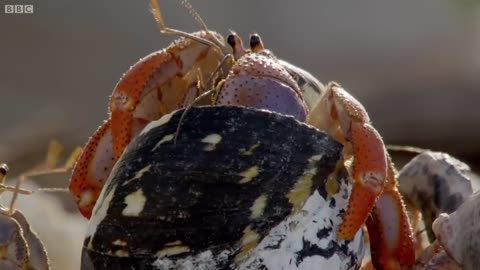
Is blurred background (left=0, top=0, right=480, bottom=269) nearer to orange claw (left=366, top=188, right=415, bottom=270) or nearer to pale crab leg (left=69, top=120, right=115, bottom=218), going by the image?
pale crab leg (left=69, top=120, right=115, bottom=218)

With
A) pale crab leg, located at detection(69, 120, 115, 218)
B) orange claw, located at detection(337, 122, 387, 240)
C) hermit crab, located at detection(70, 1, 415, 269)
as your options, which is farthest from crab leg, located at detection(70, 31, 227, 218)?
orange claw, located at detection(337, 122, 387, 240)

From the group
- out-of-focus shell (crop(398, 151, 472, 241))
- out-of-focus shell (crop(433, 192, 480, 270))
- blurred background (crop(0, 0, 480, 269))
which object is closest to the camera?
out-of-focus shell (crop(433, 192, 480, 270))

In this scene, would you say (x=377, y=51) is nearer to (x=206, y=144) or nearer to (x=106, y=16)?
(x=106, y=16)

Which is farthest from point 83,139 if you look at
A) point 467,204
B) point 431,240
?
point 467,204

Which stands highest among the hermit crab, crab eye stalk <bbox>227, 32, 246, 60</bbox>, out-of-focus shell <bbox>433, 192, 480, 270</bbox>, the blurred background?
crab eye stalk <bbox>227, 32, 246, 60</bbox>

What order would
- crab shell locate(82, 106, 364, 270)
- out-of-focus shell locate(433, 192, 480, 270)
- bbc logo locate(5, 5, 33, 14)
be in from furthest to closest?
bbc logo locate(5, 5, 33, 14), out-of-focus shell locate(433, 192, 480, 270), crab shell locate(82, 106, 364, 270)

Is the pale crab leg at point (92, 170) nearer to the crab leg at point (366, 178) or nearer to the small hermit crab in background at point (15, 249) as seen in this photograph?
the small hermit crab in background at point (15, 249)
